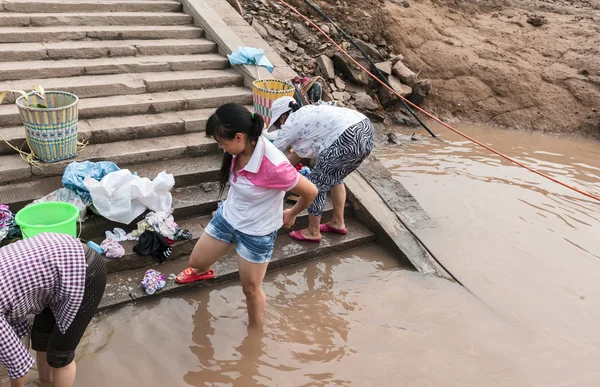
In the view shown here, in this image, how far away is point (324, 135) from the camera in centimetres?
411

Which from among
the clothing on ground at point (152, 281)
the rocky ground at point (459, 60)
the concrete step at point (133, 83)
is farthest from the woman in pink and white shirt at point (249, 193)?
the rocky ground at point (459, 60)

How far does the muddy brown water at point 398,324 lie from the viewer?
11.0 ft

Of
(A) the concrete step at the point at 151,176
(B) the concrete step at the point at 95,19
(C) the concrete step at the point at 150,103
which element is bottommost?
(A) the concrete step at the point at 151,176

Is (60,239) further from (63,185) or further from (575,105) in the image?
(575,105)

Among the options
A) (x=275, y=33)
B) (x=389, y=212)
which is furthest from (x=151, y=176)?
(x=275, y=33)

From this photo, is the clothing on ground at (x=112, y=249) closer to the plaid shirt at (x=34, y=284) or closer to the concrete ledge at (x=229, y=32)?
the plaid shirt at (x=34, y=284)

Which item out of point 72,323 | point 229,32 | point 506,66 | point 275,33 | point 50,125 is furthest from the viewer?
point 506,66

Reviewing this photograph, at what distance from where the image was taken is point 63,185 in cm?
421

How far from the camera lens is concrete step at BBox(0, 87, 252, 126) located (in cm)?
491

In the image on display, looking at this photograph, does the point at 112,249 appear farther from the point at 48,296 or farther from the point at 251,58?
the point at 251,58

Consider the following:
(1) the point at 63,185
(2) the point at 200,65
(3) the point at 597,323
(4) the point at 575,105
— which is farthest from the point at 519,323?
(4) the point at 575,105

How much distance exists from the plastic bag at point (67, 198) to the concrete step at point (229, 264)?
58 centimetres

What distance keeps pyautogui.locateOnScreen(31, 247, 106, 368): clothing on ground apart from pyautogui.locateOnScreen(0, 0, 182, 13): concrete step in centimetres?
481

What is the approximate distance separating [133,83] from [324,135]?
2.57 meters
